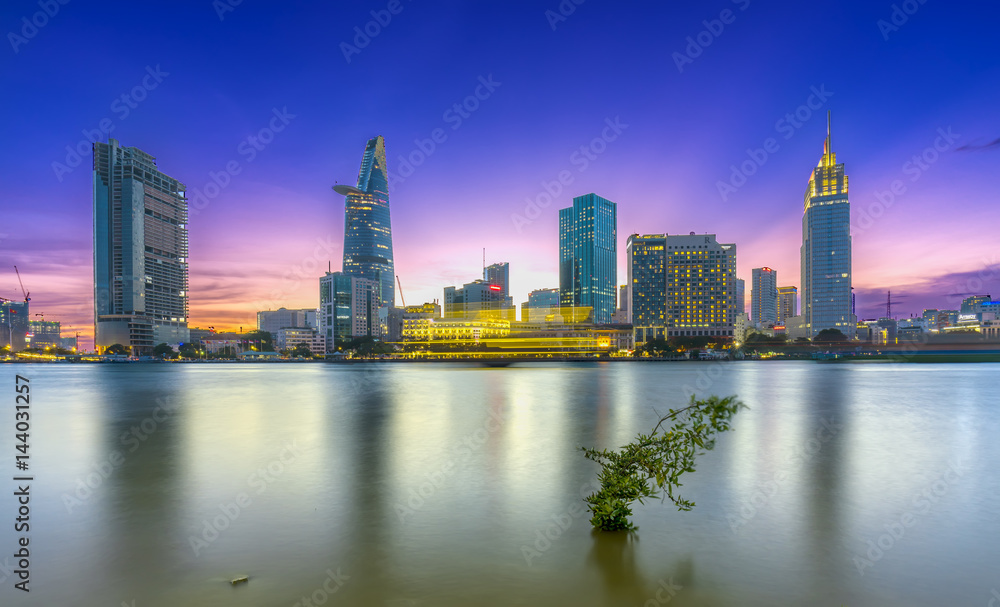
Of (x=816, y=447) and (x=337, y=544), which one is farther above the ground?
(x=337, y=544)

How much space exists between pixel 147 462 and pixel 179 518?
9473 millimetres

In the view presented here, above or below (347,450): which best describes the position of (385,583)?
above

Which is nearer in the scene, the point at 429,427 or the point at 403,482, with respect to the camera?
the point at 403,482

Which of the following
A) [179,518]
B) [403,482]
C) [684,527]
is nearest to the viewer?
[684,527]

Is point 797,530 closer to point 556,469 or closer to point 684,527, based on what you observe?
point 684,527

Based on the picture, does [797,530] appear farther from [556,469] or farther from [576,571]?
[556,469]

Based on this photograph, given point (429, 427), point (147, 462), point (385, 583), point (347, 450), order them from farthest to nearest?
point (429, 427) → point (347, 450) → point (147, 462) → point (385, 583)

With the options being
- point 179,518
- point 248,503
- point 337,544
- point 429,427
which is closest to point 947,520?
point 337,544

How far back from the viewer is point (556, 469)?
17828 millimetres

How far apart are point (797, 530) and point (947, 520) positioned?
4.80m

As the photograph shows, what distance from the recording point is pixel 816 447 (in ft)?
75.3

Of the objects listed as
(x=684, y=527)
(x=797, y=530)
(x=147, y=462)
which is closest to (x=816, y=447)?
(x=797, y=530)

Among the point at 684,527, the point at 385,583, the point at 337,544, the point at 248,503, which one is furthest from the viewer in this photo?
the point at 248,503

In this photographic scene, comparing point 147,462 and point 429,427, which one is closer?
point 147,462
